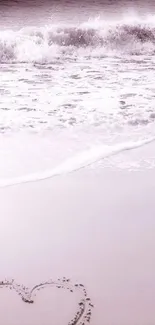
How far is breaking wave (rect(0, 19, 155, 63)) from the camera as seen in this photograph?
13.5 m

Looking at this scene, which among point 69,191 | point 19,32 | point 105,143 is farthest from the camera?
point 19,32

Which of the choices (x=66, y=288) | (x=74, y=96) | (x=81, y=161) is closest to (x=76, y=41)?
(x=74, y=96)

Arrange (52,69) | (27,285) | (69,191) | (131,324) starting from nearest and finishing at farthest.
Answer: (131,324)
(27,285)
(69,191)
(52,69)

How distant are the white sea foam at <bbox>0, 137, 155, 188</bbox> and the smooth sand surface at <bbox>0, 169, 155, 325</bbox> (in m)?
0.14

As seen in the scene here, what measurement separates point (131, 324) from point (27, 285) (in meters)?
0.70

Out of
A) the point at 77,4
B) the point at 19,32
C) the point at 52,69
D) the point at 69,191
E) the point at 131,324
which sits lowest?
the point at 131,324

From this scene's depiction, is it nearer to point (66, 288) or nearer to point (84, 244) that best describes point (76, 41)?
point (84, 244)

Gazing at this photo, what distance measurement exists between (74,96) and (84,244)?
15.5 feet

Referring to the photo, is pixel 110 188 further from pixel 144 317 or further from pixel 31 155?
pixel 144 317

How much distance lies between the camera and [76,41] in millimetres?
15742

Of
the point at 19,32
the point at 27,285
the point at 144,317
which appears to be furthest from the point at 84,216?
the point at 19,32

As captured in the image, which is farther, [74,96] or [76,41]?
[76,41]

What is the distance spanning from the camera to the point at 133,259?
3.10 metres

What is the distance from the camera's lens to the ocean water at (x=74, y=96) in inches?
194
